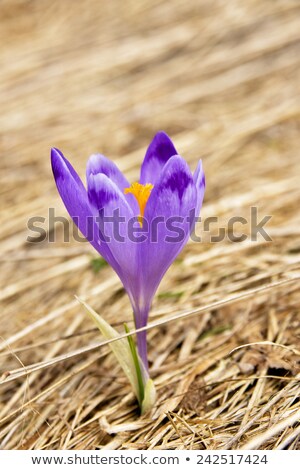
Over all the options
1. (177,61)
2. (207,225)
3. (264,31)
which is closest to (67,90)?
(177,61)

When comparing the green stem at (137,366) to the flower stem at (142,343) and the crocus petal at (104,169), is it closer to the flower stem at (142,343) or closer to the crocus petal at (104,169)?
the flower stem at (142,343)

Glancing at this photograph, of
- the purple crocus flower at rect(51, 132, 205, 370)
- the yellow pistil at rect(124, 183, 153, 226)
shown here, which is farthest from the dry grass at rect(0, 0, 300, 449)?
the yellow pistil at rect(124, 183, 153, 226)

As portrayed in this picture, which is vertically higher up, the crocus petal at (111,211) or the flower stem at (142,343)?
the crocus petal at (111,211)

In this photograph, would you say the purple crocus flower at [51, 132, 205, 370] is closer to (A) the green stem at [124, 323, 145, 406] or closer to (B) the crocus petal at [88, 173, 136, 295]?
(B) the crocus petal at [88, 173, 136, 295]

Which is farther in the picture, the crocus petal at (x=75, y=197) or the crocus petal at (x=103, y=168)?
the crocus petal at (x=103, y=168)

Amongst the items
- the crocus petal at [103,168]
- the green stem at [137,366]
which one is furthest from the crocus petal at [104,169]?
the green stem at [137,366]

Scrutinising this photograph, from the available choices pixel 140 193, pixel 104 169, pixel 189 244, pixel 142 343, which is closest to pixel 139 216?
pixel 140 193

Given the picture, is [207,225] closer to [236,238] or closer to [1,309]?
[236,238]

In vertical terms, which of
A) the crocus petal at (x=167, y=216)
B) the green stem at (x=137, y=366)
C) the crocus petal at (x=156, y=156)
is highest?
the crocus petal at (x=156, y=156)
